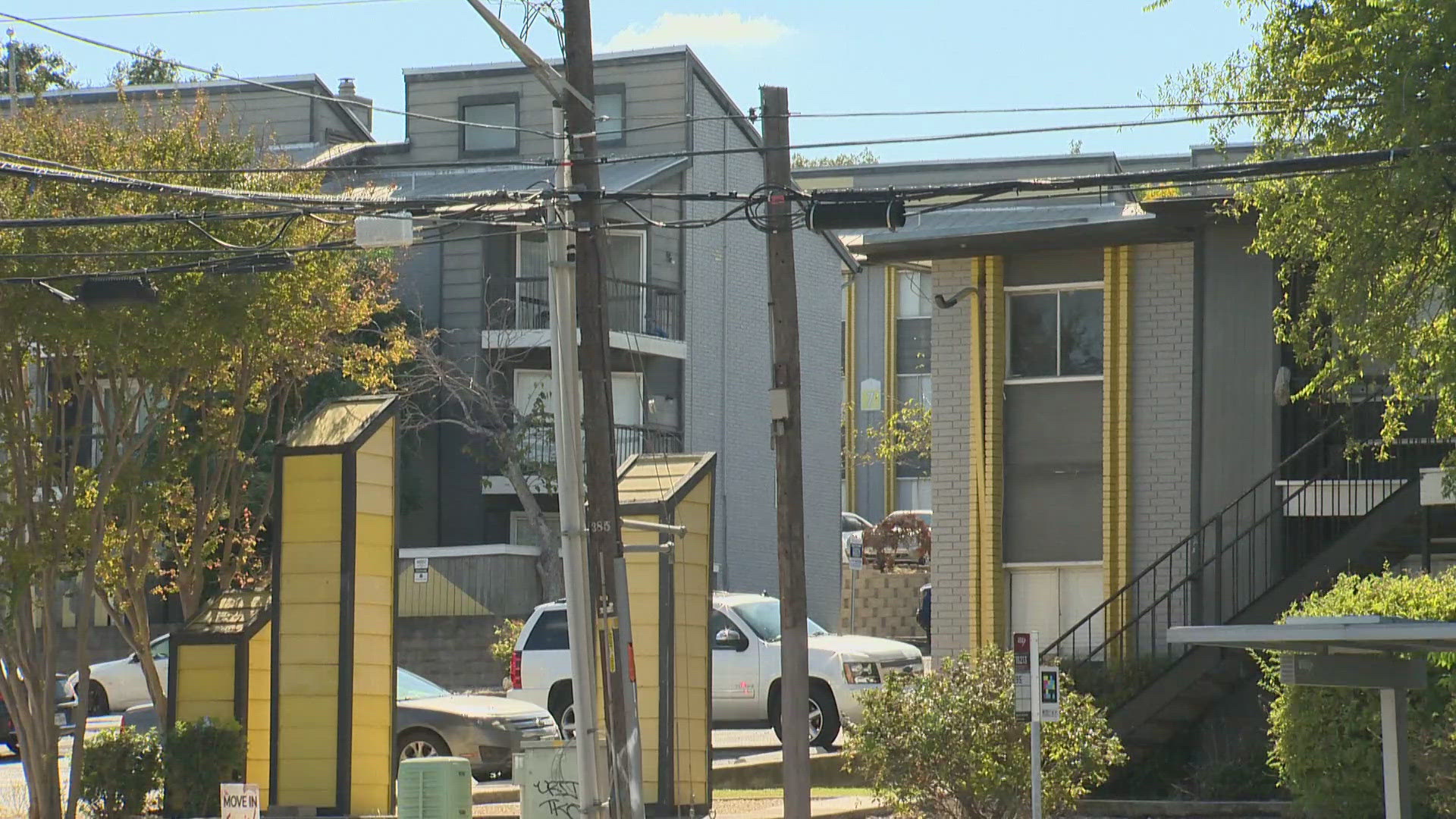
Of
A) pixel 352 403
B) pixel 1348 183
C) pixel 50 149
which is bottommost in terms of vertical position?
pixel 352 403

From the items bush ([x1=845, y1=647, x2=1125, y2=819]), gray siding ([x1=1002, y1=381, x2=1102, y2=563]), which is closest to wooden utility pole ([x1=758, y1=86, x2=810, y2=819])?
bush ([x1=845, y1=647, x2=1125, y2=819])

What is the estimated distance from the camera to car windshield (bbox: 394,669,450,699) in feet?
65.4

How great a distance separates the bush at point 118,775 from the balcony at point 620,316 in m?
16.4

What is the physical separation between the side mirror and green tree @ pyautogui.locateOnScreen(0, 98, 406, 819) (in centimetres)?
576

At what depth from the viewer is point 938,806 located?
15578 millimetres

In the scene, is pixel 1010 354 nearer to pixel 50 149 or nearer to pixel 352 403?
pixel 352 403

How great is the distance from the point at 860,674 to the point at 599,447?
22.2 ft

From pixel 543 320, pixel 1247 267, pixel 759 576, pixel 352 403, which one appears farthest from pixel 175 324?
pixel 759 576

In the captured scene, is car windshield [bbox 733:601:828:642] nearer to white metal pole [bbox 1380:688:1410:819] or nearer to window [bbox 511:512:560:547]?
white metal pole [bbox 1380:688:1410:819]

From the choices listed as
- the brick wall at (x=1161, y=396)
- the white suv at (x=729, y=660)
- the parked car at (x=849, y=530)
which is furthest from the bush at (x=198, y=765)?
the parked car at (x=849, y=530)

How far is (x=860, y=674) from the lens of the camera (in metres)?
20.8

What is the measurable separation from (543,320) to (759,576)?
6.55m

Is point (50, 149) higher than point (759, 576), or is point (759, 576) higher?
point (50, 149)

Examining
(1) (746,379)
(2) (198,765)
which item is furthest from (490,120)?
(2) (198,765)
